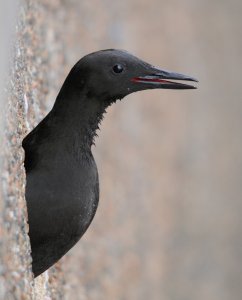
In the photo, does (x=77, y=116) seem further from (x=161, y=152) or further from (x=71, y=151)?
(x=161, y=152)

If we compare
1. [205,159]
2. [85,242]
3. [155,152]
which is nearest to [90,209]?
[85,242]

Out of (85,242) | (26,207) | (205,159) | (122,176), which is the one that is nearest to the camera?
(26,207)

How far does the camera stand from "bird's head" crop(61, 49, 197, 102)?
5348 mm

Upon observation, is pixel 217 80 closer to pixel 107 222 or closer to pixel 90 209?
pixel 107 222

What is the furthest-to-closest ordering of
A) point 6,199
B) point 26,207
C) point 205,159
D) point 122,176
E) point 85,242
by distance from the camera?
1. point 205,159
2. point 122,176
3. point 85,242
4. point 26,207
5. point 6,199

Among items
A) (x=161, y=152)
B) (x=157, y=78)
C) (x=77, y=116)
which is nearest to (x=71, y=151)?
(x=77, y=116)

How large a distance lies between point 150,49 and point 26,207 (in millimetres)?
7232

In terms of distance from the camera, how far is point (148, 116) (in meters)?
11.7

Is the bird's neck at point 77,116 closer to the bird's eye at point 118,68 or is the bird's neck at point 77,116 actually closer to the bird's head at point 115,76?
the bird's head at point 115,76

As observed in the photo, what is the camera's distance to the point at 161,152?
11789 mm

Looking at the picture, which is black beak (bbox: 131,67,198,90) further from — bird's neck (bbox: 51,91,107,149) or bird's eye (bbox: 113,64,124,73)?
bird's neck (bbox: 51,91,107,149)

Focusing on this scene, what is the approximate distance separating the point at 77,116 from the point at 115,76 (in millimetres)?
279

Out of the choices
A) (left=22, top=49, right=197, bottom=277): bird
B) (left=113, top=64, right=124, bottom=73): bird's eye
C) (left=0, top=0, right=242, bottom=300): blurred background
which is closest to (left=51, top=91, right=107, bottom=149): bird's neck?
(left=22, top=49, right=197, bottom=277): bird

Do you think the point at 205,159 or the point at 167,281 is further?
the point at 205,159
